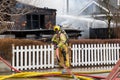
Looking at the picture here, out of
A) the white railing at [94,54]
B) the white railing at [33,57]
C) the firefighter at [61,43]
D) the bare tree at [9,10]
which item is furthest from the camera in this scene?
the bare tree at [9,10]

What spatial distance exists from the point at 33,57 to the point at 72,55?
6.13 ft

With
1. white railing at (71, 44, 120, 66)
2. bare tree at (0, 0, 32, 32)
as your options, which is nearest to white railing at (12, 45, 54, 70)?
white railing at (71, 44, 120, 66)

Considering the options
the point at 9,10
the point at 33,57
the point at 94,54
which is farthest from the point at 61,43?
the point at 9,10

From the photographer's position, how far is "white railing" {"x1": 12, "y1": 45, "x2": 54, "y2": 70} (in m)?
14.1

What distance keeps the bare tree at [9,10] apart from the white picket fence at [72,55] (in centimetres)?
430

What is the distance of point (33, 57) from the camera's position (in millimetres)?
14281

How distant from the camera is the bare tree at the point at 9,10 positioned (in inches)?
731

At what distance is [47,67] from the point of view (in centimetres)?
1470

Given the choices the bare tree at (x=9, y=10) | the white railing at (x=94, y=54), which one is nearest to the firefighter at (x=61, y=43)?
the white railing at (x=94, y=54)

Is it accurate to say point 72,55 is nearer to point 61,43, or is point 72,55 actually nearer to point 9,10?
point 61,43

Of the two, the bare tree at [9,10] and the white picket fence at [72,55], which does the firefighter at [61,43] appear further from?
the bare tree at [9,10]

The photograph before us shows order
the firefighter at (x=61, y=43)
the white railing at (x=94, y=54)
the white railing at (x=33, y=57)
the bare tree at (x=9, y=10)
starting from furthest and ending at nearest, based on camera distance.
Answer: the bare tree at (x=9, y=10), the white railing at (x=94, y=54), the white railing at (x=33, y=57), the firefighter at (x=61, y=43)

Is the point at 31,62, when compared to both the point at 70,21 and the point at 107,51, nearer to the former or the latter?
the point at 107,51

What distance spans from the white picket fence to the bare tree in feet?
14.1
